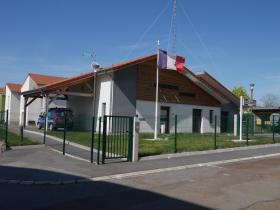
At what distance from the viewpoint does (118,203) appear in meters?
8.22

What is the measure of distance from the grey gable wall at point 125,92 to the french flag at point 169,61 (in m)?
4.84

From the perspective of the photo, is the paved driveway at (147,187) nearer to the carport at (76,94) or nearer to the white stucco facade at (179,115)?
the carport at (76,94)

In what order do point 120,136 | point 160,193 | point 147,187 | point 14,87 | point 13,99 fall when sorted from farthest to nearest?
point 14,87
point 13,99
point 120,136
point 147,187
point 160,193

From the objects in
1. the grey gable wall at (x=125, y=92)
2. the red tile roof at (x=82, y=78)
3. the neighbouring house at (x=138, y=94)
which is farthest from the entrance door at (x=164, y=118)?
the red tile roof at (x=82, y=78)

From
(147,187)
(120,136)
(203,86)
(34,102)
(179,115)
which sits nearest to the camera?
(147,187)

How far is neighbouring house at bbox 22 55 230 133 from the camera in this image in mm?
29578

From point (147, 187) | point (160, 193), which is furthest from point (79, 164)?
point (160, 193)

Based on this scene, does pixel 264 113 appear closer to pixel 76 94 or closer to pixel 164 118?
pixel 164 118

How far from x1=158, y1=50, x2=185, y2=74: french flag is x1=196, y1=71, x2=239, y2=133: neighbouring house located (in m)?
10.7

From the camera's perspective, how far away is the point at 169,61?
84.8 ft

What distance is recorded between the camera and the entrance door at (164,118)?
1267 inches

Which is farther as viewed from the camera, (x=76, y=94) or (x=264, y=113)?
(x=264, y=113)

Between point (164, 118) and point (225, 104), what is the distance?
32.3 ft

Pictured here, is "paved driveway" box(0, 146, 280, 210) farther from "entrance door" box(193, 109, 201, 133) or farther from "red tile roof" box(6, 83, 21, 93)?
"red tile roof" box(6, 83, 21, 93)
